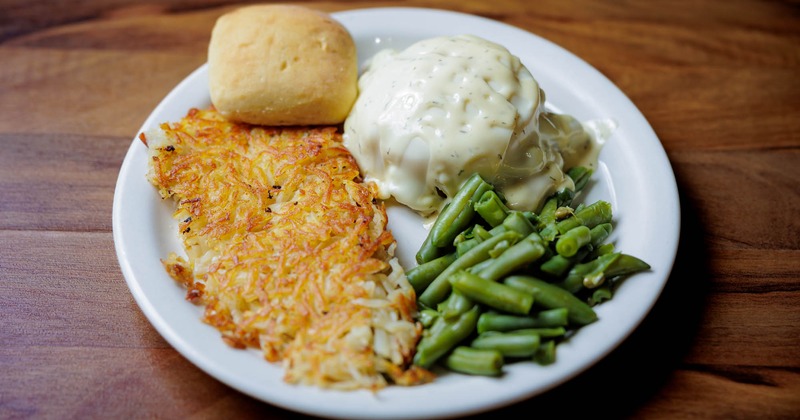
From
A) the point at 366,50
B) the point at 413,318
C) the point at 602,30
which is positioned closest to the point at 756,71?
the point at 602,30

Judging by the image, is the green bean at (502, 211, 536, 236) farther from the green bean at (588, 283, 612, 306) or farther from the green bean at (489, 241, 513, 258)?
the green bean at (588, 283, 612, 306)

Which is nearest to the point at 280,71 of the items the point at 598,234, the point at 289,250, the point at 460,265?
the point at 289,250

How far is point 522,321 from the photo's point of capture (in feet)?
8.79

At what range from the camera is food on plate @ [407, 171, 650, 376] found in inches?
104

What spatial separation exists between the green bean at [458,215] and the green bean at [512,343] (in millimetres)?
561

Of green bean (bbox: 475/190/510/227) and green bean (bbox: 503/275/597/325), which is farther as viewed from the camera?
green bean (bbox: 475/190/510/227)

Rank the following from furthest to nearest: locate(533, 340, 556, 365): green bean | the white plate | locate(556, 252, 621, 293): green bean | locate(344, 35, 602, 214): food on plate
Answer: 1. locate(344, 35, 602, 214): food on plate
2. locate(556, 252, 621, 293): green bean
3. locate(533, 340, 556, 365): green bean
4. the white plate

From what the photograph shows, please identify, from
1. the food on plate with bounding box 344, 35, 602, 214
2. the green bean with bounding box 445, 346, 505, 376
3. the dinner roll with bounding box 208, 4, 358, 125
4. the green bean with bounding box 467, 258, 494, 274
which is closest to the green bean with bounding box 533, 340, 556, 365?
the green bean with bounding box 445, 346, 505, 376

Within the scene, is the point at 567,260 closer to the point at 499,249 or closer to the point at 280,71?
the point at 499,249

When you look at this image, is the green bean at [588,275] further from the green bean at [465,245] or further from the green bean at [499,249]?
the green bean at [465,245]

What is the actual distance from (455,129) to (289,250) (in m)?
1.00

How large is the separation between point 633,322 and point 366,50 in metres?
2.48

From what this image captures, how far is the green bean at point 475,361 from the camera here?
100 inches

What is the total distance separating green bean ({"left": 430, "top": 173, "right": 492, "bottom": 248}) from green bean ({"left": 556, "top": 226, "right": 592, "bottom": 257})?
17.4 inches
